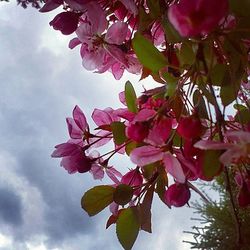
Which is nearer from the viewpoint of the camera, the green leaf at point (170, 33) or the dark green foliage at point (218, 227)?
the green leaf at point (170, 33)

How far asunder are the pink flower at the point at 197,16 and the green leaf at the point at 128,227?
25 cm

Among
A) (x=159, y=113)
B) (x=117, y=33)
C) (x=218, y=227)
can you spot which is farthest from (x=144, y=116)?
(x=218, y=227)

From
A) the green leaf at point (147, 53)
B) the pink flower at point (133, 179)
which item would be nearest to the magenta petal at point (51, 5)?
the green leaf at point (147, 53)

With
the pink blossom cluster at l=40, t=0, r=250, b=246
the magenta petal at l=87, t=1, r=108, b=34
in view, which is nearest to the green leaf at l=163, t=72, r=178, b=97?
the pink blossom cluster at l=40, t=0, r=250, b=246

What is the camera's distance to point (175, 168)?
45cm

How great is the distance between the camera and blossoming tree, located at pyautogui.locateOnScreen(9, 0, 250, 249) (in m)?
0.43

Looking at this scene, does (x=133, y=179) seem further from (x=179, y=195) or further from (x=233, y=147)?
(x=233, y=147)

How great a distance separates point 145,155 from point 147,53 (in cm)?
9

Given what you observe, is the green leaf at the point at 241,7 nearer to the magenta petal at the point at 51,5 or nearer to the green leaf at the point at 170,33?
the green leaf at the point at 170,33

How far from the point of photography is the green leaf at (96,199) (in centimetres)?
54

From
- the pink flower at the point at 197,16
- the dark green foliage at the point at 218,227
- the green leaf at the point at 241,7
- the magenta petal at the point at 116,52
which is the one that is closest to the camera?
the pink flower at the point at 197,16

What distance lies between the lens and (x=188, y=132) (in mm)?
431

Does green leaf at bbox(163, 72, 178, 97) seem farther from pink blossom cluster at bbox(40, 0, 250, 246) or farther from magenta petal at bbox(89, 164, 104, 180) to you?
magenta petal at bbox(89, 164, 104, 180)

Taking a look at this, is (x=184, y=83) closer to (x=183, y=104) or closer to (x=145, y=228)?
(x=183, y=104)
